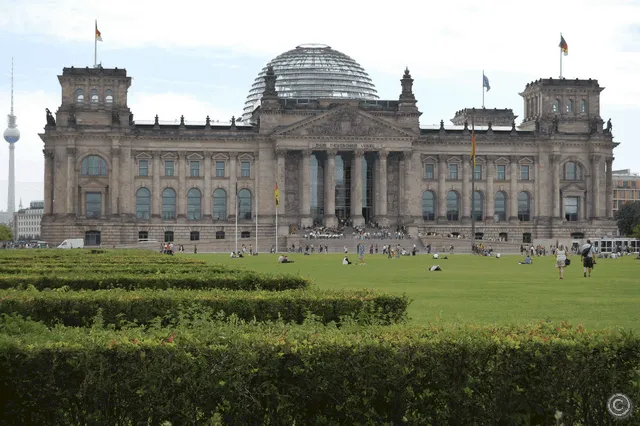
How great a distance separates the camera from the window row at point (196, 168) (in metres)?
131

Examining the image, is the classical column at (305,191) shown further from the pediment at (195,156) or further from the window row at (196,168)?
the pediment at (195,156)

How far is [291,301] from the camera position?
21.7 metres

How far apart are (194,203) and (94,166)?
14817 mm

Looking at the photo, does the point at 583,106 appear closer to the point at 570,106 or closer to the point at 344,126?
the point at 570,106

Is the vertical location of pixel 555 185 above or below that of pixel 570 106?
below

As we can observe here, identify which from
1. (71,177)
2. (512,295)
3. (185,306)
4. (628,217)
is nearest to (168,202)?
(71,177)

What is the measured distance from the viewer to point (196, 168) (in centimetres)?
13225

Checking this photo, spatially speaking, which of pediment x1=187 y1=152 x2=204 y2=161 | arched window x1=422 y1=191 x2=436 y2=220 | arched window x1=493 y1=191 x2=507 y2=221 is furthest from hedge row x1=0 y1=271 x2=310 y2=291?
arched window x1=493 y1=191 x2=507 y2=221

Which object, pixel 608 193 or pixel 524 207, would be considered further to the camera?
pixel 608 193

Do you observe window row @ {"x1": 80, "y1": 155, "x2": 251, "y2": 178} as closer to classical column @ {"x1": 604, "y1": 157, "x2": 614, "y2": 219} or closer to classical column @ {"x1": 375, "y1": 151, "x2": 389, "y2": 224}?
classical column @ {"x1": 375, "y1": 151, "x2": 389, "y2": 224}

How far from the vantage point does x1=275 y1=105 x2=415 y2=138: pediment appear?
423 ft

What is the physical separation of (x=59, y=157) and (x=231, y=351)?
121 metres

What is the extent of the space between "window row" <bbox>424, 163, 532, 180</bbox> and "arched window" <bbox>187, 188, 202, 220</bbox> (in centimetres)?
3337

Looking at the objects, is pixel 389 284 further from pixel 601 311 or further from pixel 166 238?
pixel 166 238
